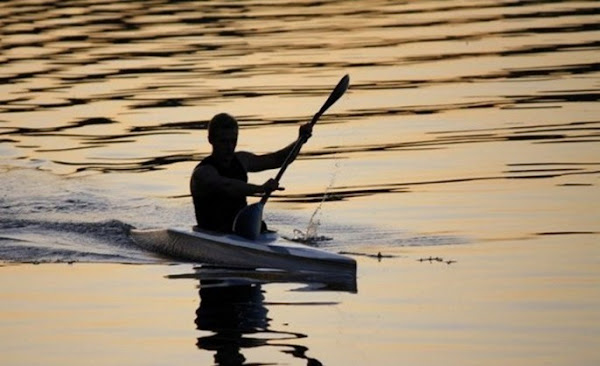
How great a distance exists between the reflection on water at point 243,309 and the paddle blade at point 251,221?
411 millimetres

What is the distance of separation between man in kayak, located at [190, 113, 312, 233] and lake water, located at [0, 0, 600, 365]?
797mm

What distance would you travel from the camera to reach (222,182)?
16109mm

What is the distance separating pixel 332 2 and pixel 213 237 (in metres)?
32.5

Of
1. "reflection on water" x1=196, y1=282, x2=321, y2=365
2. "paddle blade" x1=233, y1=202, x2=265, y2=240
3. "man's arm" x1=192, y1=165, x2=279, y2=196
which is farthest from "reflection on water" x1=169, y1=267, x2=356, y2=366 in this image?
"man's arm" x1=192, y1=165, x2=279, y2=196

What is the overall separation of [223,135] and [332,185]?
437 cm

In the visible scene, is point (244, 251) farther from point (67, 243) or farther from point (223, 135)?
point (67, 243)

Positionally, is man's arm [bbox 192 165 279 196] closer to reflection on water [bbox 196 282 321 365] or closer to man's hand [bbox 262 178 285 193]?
man's hand [bbox 262 178 285 193]

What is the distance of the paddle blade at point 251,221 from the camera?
52.6 feet

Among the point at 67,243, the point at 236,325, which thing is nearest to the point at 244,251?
the point at 67,243

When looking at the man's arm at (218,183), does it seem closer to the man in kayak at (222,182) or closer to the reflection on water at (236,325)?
the man in kayak at (222,182)

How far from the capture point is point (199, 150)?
76.7ft

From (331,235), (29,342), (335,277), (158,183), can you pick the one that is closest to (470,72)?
(158,183)

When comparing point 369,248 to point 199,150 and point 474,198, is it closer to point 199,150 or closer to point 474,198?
point 474,198

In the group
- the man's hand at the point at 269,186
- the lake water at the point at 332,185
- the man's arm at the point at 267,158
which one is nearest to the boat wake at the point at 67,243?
the lake water at the point at 332,185
